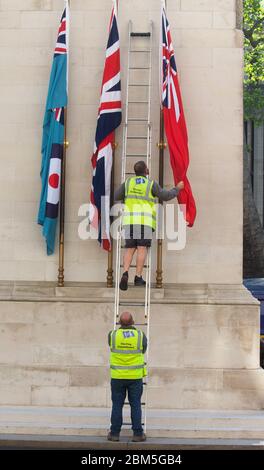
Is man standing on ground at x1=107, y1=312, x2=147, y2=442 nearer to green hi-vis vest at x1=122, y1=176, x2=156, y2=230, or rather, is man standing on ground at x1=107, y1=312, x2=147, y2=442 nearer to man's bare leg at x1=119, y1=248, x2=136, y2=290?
man's bare leg at x1=119, y1=248, x2=136, y2=290

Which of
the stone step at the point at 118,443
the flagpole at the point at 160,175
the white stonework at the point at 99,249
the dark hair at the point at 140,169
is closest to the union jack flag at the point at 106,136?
the white stonework at the point at 99,249

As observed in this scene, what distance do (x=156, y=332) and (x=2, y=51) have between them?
18.5ft

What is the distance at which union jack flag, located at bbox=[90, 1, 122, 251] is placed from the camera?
704 inches

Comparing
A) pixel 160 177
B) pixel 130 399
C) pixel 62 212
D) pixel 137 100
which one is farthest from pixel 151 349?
pixel 137 100

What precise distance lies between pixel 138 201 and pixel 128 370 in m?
2.86

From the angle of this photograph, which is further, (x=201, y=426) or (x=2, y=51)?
(x=2, y=51)

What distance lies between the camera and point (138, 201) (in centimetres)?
1652

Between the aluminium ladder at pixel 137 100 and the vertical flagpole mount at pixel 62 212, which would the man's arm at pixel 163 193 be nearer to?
the aluminium ladder at pixel 137 100

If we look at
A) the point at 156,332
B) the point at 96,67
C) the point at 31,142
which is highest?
the point at 96,67

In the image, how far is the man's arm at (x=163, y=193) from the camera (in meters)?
16.4

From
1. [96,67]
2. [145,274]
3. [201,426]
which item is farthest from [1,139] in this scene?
[201,426]

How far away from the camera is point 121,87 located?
1834 cm

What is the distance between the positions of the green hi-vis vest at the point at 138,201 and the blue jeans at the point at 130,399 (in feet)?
8.95

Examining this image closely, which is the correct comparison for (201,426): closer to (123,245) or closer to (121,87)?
(123,245)
